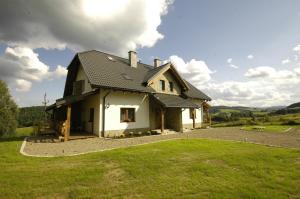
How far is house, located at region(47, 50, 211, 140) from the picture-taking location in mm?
16734

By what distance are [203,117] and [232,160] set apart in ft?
71.4

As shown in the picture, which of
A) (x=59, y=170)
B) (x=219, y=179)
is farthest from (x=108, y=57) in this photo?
(x=219, y=179)

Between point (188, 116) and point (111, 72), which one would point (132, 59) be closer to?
point (111, 72)

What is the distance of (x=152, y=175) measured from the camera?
7027 mm

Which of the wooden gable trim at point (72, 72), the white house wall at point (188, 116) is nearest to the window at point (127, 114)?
the wooden gable trim at point (72, 72)

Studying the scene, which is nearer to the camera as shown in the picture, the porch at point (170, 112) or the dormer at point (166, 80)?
the porch at point (170, 112)

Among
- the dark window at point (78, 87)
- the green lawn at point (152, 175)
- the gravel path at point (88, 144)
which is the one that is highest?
the dark window at point (78, 87)

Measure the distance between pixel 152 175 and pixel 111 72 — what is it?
13995 mm

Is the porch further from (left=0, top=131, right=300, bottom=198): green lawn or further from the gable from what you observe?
(left=0, top=131, right=300, bottom=198): green lawn

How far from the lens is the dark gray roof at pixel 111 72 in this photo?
17.2 m

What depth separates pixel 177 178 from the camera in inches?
269

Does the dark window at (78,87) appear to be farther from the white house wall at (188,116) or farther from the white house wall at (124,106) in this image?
the white house wall at (188,116)

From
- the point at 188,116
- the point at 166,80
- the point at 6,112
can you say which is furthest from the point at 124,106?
the point at 6,112

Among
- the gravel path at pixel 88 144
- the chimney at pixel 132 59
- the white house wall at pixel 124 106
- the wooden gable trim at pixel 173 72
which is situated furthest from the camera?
the chimney at pixel 132 59
